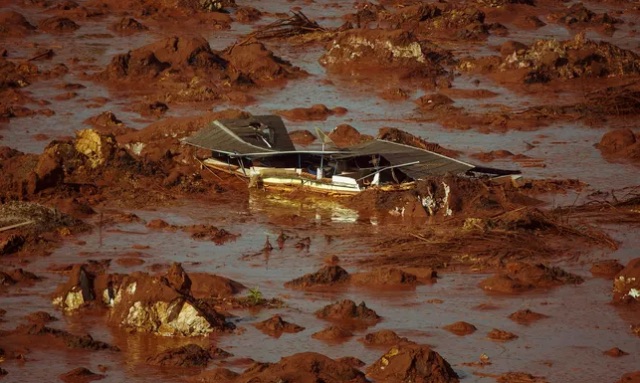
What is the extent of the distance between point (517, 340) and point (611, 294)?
6.89 feet

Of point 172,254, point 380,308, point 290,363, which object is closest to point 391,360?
point 290,363

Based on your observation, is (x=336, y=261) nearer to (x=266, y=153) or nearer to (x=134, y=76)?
(x=266, y=153)

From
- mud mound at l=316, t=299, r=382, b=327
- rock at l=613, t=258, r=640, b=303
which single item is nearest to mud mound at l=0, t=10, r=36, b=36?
mud mound at l=316, t=299, r=382, b=327

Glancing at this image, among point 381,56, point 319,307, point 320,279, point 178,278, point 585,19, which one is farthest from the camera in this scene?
point 585,19

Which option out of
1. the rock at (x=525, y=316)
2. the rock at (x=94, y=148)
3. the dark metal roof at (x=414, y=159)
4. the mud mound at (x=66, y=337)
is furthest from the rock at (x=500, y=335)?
the rock at (x=94, y=148)

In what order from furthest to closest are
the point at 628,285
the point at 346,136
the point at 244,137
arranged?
the point at 346,136
the point at 244,137
the point at 628,285

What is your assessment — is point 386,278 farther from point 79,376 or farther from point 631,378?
point 79,376

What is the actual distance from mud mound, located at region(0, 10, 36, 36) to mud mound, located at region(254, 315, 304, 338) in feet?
57.4

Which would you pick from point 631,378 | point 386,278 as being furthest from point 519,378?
point 386,278

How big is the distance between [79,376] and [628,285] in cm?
621

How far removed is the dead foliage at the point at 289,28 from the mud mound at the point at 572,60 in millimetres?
4915

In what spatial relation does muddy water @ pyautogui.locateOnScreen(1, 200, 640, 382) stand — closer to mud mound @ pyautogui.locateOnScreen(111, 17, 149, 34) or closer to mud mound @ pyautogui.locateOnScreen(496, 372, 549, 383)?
mud mound @ pyautogui.locateOnScreen(496, 372, 549, 383)

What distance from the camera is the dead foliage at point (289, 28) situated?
3198 cm

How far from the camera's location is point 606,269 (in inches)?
693
